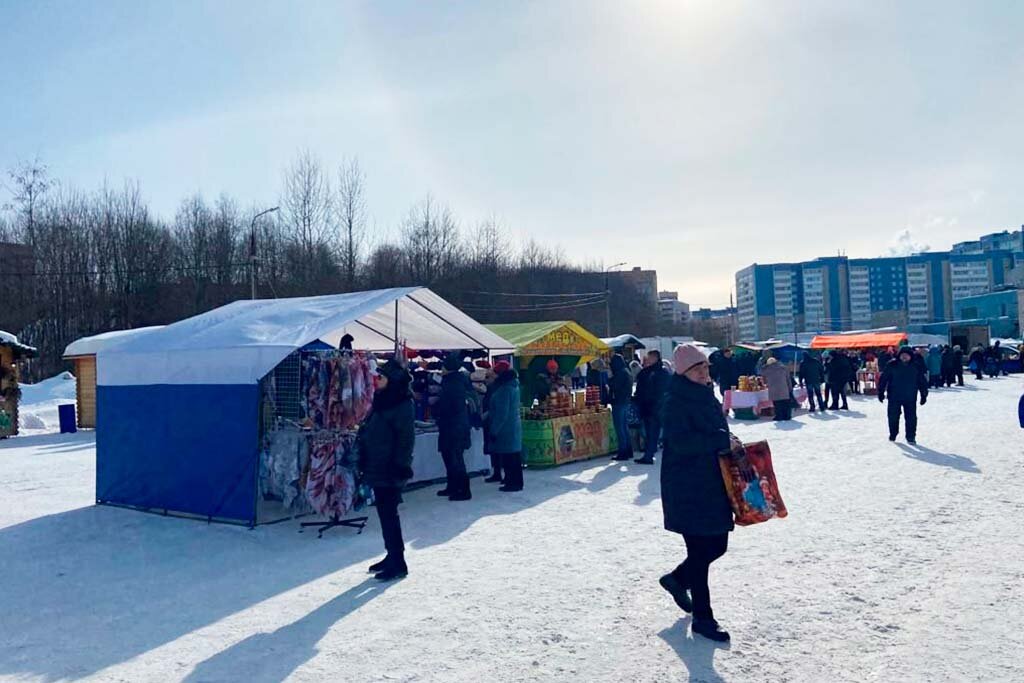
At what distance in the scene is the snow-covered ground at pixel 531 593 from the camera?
472 cm

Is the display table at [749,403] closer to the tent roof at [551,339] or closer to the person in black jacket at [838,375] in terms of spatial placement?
the person in black jacket at [838,375]

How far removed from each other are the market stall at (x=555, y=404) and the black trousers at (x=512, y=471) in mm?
1947

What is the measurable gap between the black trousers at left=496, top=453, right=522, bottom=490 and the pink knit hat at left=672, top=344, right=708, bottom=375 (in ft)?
19.9

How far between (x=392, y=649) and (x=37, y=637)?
8.41 feet

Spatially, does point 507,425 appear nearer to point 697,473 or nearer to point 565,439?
point 565,439

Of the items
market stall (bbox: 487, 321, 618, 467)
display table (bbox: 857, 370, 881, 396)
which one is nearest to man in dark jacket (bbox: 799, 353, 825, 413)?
market stall (bbox: 487, 321, 618, 467)

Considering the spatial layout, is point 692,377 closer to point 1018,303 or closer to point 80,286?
Result: point 80,286

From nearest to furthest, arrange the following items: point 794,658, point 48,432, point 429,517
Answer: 1. point 794,658
2. point 429,517
3. point 48,432

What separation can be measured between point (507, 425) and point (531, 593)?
466cm

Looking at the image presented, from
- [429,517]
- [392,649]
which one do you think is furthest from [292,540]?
[392,649]

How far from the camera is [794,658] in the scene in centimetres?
468

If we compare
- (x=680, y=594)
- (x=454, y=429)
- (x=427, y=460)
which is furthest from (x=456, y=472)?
(x=680, y=594)

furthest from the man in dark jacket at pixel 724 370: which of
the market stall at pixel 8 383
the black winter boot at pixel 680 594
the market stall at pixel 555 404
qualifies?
the market stall at pixel 8 383

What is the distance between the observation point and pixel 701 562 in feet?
16.4
